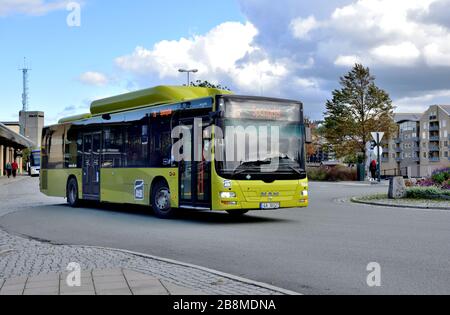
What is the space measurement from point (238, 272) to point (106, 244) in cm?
369

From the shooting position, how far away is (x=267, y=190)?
1391 centimetres

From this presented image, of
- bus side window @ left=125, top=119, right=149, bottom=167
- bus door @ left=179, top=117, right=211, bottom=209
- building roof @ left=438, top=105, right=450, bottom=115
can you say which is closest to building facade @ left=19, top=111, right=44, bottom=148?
building roof @ left=438, top=105, right=450, bottom=115

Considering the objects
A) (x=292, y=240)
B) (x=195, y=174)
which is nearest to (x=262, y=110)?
(x=195, y=174)

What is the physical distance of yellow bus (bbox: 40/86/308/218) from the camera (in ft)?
44.6

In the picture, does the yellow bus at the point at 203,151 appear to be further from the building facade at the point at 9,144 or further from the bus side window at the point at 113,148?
the building facade at the point at 9,144

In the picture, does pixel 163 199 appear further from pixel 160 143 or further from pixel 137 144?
pixel 137 144

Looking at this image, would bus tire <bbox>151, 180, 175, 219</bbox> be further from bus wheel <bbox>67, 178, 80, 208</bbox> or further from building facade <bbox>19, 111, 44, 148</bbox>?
building facade <bbox>19, 111, 44, 148</bbox>

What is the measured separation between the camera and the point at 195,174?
14109 mm

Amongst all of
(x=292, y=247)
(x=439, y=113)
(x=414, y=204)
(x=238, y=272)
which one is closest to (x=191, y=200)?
(x=292, y=247)

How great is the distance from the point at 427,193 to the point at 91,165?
37.6 feet

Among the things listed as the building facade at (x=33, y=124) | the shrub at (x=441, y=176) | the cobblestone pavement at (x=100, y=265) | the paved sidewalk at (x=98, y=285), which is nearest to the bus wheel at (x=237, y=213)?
the cobblestone pavement at (x=100, y=265)

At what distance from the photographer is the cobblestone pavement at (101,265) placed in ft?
21.4

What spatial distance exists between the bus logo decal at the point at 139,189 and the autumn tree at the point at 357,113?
49323mm
